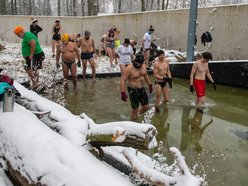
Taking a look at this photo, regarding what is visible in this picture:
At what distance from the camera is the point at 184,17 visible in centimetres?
1784

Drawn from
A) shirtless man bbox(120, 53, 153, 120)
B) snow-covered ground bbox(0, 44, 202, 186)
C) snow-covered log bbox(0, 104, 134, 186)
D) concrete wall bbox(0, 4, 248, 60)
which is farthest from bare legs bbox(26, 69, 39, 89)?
concrete wall bbox(0, 4, 248, 60)

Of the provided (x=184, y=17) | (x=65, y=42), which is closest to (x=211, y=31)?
(x=184, y=17)

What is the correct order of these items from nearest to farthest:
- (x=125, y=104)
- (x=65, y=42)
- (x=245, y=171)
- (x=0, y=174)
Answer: (x=0, y=174)
(x=245, y=171)
(x=125, y=104)
(x=65, y=42)

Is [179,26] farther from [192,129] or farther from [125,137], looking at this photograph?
[125,137]

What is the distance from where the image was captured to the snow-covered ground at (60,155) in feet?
10.3

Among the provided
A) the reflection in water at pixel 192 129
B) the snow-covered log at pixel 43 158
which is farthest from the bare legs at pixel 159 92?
the snow-covered log at pixel 43 158

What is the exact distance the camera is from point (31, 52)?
Answer: 370 inches

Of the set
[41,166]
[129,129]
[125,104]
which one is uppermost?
[129,129]

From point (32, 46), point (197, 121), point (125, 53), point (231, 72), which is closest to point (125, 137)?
point (197, 121)

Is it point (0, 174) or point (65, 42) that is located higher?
point (65, 42)

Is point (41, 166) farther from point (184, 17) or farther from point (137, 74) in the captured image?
point (184, 17)

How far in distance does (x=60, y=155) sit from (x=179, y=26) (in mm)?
15585

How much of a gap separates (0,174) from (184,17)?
14.7m

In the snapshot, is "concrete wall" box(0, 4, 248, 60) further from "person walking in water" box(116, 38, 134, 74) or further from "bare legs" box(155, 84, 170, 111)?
"bare legs" box(155, 84, 170, 111)
